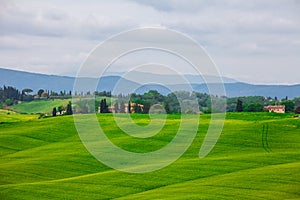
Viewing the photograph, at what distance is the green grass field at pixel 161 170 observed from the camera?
Answer: 106 feet

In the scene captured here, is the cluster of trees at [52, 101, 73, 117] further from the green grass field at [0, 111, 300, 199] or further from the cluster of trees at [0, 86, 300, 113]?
the green grass field at [0, 111, 300, 199]

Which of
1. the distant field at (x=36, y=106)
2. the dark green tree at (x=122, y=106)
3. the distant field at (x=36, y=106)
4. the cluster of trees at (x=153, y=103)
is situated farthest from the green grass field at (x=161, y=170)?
the distant field at (x=36, y=106)

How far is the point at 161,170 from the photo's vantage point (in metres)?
39.9

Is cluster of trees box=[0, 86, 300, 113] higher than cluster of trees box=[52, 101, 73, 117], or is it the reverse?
cluster of trees box=[0, 86, 300, 113]

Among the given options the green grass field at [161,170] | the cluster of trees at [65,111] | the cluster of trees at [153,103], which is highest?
the cluster of trees at [153,103]

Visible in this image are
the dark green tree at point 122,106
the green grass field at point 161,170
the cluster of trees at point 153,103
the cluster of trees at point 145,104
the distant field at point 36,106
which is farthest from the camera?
the distant field at point 36,106

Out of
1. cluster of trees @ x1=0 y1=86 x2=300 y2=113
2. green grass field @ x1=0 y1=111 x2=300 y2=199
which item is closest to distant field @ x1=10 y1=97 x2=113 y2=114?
cluster of trees @ x1=0 y1=86 x2=300 y2=113

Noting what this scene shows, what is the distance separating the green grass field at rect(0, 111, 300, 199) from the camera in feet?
106

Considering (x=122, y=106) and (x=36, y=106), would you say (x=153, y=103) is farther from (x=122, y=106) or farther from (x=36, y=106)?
(x=36, y=106)

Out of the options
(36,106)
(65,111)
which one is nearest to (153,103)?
(65,111)

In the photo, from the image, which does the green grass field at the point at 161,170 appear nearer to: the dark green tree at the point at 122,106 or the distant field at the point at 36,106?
the dark green tree at the point at 122,106

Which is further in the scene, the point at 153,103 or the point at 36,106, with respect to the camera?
the point at 36,106

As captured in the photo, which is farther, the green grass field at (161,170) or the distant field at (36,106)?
the distant field at (36,106)

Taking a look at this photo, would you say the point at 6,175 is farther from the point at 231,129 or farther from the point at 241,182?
the point at 231,129
